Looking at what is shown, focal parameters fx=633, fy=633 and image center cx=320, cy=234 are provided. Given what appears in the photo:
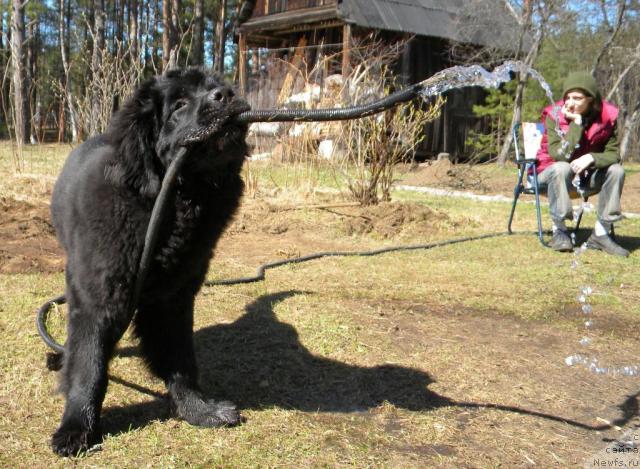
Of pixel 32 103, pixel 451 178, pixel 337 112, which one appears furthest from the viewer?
pixel 32 103

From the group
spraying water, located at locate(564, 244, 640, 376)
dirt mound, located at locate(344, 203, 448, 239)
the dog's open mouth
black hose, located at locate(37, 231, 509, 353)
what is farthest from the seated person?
the dog's open mouth

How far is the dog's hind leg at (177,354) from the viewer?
2.79 m

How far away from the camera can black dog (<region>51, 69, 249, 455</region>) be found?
2.46 metres

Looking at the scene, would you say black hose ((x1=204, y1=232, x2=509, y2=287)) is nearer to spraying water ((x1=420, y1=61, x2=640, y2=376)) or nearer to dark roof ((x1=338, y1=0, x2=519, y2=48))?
spraying water ((x1=420, y1=61, x2=640, y2=376))

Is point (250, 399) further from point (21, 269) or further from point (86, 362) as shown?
point (21, 269)

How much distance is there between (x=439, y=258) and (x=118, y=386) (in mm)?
4034

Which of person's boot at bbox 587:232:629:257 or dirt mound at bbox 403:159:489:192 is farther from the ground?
dirt mound at bbox 403:159:489:192

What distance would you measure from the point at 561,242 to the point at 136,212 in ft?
18.0

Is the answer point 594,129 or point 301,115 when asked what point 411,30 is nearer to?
point 594,129

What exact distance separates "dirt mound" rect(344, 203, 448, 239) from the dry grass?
141 centimetres

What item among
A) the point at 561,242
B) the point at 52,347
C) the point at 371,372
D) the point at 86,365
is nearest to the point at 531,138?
the point at 561,242

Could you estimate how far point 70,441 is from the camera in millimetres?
2434

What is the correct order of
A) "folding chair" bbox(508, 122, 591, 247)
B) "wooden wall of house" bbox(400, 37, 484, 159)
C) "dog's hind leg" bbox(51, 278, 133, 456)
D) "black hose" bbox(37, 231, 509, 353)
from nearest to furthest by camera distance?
"dog's hind leg" bbox(51, 278, 133, 456) → "black hose" bbox(37, 231, 509, 353) → "folding chair" bbox(508, 122, 591, 247) → "wooden wall of house" bbox(400, 37, 484, 159)

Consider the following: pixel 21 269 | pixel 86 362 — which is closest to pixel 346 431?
pixel 86 362
